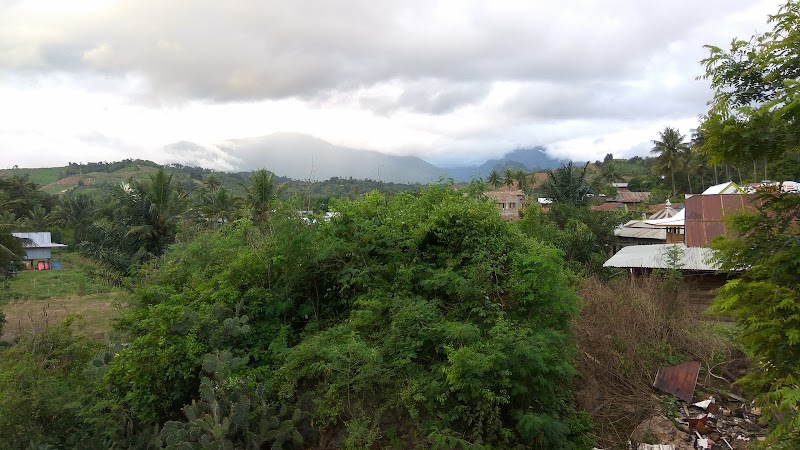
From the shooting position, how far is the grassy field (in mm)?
18719

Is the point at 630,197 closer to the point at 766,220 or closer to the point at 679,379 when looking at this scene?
the point at 679,379

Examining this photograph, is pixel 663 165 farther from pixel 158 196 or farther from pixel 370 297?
pixel 370 297

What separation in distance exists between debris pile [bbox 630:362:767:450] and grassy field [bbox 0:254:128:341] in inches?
656

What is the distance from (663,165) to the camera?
4559 cm

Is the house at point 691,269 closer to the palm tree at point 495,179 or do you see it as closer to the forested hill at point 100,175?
the palm tree at point 495,179

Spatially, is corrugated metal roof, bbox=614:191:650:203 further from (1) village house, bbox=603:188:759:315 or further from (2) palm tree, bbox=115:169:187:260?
(2) palm tree, bbox=115:169:187:260

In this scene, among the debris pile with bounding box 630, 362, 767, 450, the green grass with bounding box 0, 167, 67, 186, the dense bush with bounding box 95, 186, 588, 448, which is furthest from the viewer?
the green grass with bounding box 0, 167, 67, 186

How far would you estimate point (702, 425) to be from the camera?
612cm

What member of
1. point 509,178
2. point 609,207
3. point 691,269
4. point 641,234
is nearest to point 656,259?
point 691,269

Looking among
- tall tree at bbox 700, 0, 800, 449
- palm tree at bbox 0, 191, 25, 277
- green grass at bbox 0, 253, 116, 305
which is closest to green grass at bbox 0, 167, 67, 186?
green grass at bbox 0, 253, 116, 305

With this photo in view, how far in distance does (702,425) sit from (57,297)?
98.8ft

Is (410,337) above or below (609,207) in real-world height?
below

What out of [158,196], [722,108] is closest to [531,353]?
[722,108]

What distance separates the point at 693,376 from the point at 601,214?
52.8ft
